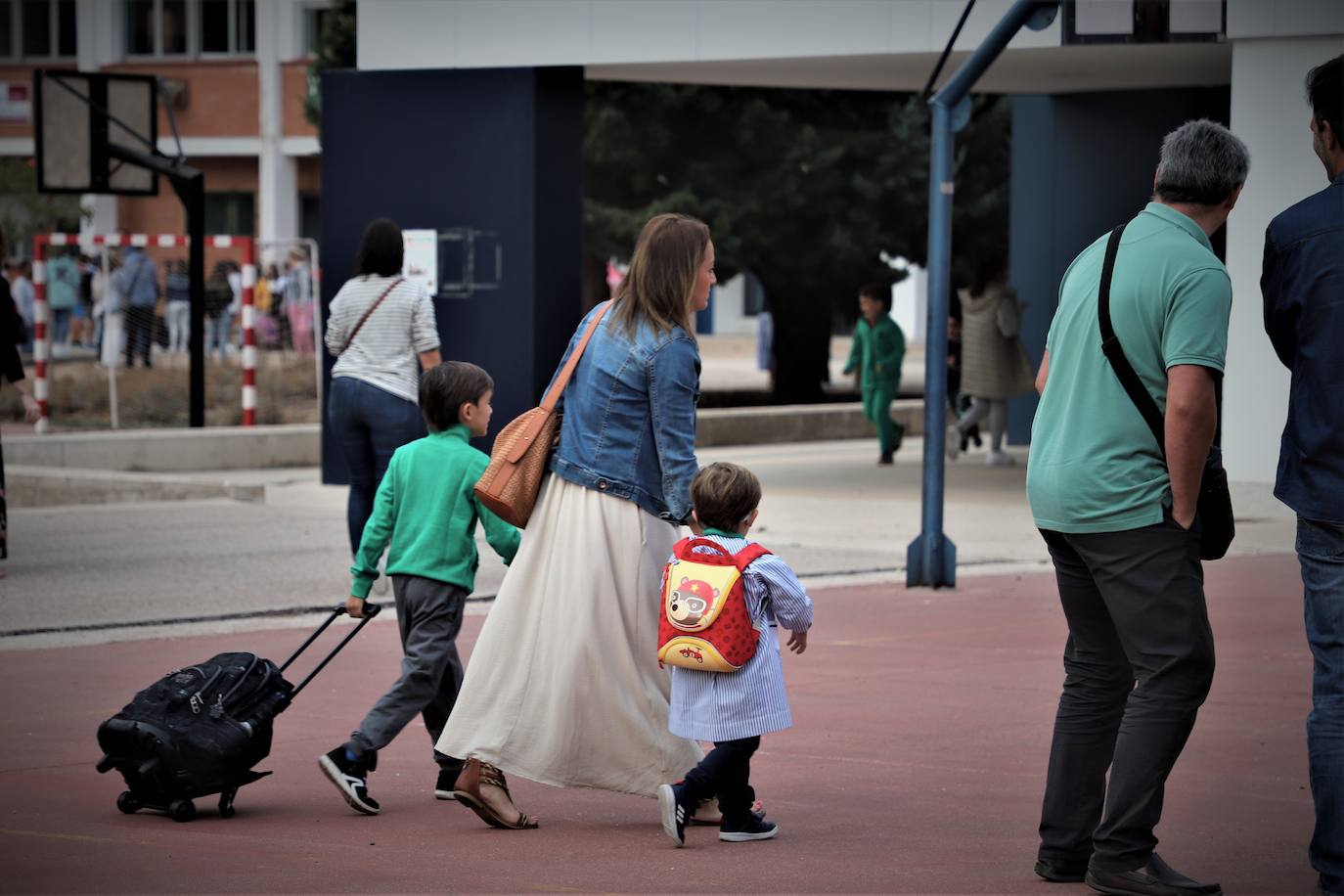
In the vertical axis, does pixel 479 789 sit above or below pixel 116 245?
below

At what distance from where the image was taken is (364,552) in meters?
5.95

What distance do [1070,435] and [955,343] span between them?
15.4 m

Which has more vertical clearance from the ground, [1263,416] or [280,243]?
[280,243]

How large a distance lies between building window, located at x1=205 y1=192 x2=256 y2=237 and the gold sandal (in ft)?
138

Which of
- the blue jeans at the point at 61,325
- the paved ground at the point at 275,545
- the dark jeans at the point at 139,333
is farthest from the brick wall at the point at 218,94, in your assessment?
the paved ground at the point at 275,545

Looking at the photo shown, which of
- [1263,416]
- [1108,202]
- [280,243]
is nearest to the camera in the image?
[1263,416]

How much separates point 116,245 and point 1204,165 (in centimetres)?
1833

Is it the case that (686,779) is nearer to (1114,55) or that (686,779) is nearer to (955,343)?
(1114,55)

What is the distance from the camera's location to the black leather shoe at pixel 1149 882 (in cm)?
469

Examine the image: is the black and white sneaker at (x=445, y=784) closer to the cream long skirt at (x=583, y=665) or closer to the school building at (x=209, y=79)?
the cream long skirt at (x=583, y=665)

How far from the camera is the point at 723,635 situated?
530 cm

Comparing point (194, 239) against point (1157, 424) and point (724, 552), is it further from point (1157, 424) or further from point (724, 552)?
point (1157, 424)

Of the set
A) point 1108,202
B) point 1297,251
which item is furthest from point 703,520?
point 1108,202

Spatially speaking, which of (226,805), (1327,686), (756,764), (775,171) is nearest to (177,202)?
(775,171)
